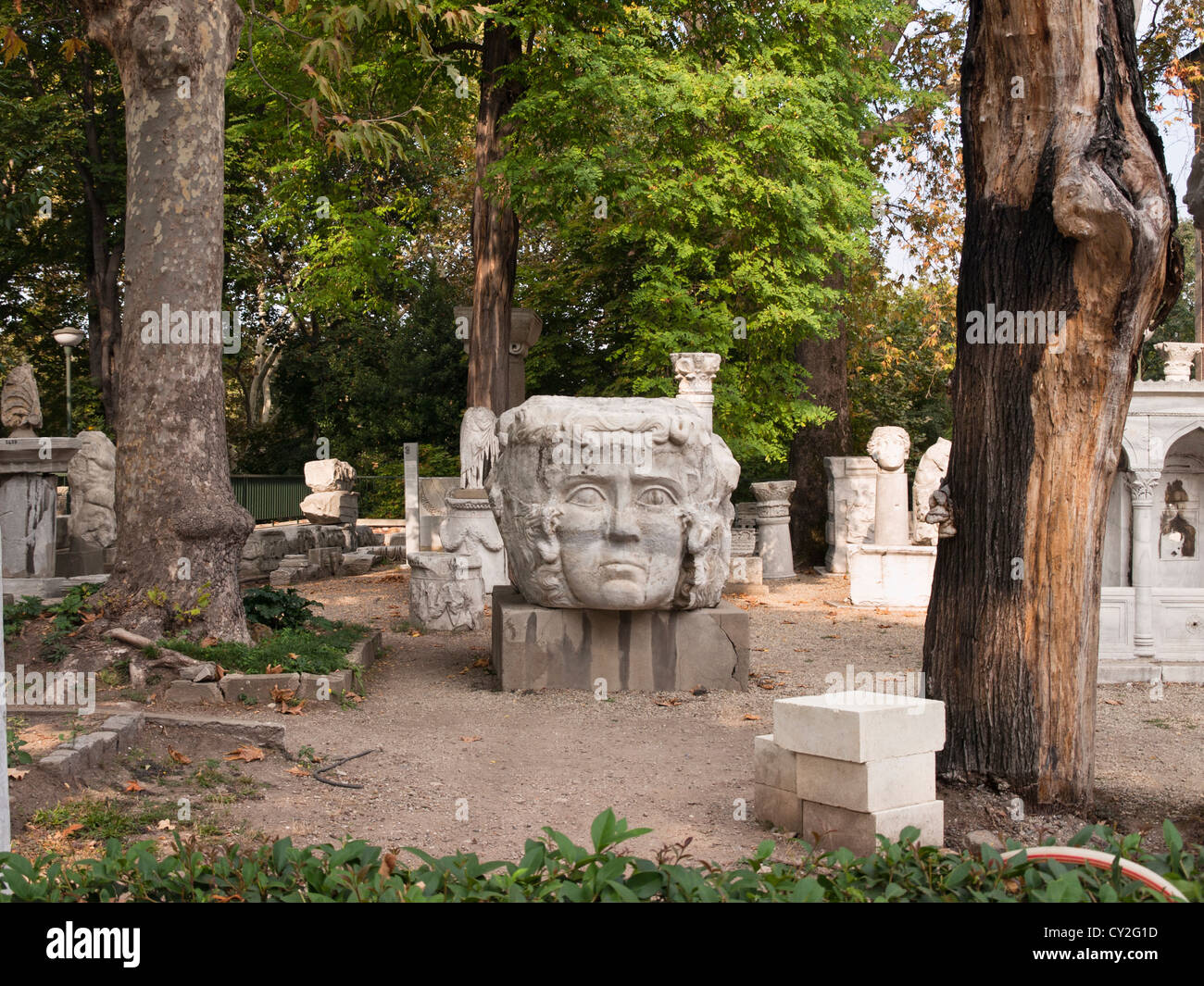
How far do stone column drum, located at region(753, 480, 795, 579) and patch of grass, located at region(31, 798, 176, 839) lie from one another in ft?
40.9

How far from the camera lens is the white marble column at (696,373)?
1436 cm

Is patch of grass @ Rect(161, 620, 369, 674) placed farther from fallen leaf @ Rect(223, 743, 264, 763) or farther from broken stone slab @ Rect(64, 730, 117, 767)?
broken stone slab @ Rect(64, 730, 117, 767)

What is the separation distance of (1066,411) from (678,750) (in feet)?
9.87

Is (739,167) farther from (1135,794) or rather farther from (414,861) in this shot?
(414,861)

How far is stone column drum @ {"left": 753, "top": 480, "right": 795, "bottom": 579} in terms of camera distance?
656 inches

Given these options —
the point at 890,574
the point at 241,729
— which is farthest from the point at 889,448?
the point at 241,729

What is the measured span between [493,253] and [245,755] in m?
11.6

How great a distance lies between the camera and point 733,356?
1772cm

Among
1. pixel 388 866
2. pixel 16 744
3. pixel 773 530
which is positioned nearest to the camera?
pixel 388 866

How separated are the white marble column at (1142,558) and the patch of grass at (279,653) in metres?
6.72

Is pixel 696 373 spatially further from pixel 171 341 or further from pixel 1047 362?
pixel 1047 362

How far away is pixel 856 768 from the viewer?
15.7 feet

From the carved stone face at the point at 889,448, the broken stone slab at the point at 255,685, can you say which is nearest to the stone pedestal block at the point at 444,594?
the broken stone slab at the point at 255,685

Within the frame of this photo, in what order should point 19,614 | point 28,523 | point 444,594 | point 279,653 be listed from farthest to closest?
point 28,523 < point 444,594 < point 19,614 < point 279,653
